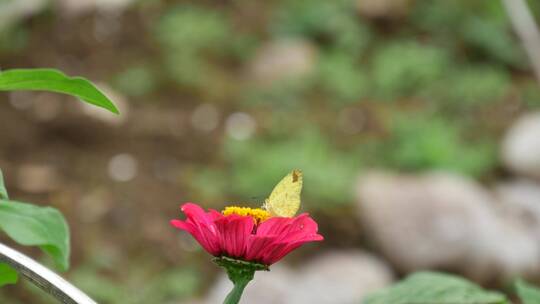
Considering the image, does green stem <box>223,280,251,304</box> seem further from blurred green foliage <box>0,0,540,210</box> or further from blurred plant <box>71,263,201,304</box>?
blurred green foliage <box>0,0,540,210</box>

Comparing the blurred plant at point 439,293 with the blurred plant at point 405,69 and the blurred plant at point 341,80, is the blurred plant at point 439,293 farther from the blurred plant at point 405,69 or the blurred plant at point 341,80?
the blurred plant at point 405,69

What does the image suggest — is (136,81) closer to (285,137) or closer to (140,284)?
(285,137)

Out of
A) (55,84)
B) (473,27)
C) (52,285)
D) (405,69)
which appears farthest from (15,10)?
(52,285)

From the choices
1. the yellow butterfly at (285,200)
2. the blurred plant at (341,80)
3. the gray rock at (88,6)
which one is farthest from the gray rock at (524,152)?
the yellow butterfly at (285,200)

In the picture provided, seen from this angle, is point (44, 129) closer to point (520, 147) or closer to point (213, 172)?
point (213, 172)

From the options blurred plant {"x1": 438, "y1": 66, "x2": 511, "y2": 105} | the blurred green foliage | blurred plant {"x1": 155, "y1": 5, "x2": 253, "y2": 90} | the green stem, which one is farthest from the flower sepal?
blurred plant {"x1": 438, "y1": 66, "x2": 511, "y2": 105}

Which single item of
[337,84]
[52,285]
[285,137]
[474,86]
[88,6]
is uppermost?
[88,6]

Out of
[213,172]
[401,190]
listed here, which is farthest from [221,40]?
[401,190]
